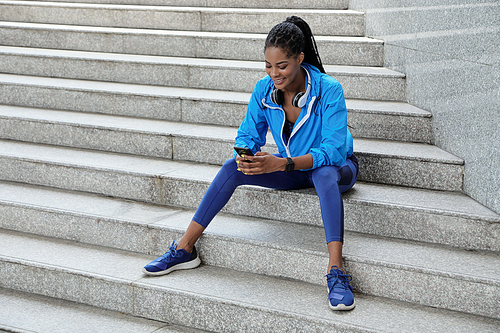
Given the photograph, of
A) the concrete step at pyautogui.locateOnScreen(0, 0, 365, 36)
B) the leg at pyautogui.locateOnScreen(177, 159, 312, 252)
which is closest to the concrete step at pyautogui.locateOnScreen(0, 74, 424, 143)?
the leg at pyautogui.locateOnScreen(177, 159, 312, 252)

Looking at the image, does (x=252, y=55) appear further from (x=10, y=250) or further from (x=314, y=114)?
(x=10, y=250)

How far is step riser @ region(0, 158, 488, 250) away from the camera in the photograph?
298 cm

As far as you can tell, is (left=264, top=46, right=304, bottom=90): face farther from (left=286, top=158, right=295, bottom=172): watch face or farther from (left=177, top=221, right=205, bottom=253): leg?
(left=177, top=221, right=205, bottom=253): leg

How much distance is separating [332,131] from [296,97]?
280mm

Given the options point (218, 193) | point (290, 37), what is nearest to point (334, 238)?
point (218, 193)

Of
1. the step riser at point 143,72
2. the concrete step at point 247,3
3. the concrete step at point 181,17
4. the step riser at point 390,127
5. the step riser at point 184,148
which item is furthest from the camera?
the concrete step at point 247,3

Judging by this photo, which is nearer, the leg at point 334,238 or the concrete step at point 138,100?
the leg at point 334,238

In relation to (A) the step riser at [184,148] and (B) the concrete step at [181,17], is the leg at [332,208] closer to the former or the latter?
(A) the step riser at [184,148]

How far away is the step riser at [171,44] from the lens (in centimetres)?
478

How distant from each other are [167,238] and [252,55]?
2.40 meters

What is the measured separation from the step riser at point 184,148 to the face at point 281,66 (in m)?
0.90

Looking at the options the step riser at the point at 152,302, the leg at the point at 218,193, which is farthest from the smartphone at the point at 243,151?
the step riser at the point at 152,302

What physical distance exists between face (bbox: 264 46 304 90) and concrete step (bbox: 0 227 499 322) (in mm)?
1115

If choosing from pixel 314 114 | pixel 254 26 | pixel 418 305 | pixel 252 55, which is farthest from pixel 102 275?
pixel 254 26
